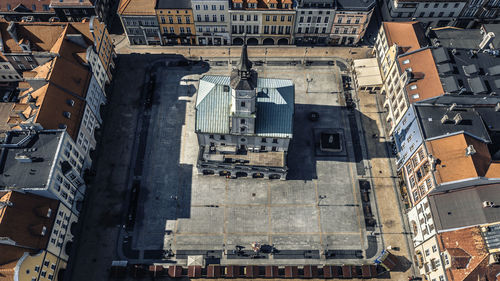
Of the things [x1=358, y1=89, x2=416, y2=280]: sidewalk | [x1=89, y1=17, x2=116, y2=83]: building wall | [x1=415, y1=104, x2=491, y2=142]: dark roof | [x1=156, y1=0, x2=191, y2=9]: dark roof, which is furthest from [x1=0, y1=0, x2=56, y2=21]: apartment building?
[x1=415, y1=104, x2=491, y2=142]: dark roof

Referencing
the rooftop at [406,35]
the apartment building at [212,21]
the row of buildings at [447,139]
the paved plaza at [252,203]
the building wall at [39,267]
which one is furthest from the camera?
the apartment building at [212,21]

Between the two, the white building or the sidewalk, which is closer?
the sidewalk

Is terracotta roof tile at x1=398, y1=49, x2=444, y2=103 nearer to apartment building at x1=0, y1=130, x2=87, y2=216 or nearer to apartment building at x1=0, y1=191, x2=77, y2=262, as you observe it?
apartment building at x1=0, y1=130, x2=87, y2=216

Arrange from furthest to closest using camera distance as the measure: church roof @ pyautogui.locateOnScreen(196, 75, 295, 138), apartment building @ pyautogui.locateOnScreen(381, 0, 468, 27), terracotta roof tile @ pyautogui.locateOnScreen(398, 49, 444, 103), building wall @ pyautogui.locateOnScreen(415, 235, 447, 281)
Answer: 1. apartment building @ pyautogui.locateOnScreen(381, 0, 468, 27)
2. terracotta roof tile @ pyautogui.locateOnScreen(398, 49, 444, 103)
3. church roof @ pyautogui.locateOnScreen(196, 75, 295, 138)
4. building wall @ pyautogui.locateOnScreen(415, 235, 447, 281)

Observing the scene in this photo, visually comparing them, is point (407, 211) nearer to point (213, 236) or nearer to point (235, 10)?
point (213, 236)

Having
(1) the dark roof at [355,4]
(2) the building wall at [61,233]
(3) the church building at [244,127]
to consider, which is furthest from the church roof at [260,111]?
(1) the dark roof at [355,4]

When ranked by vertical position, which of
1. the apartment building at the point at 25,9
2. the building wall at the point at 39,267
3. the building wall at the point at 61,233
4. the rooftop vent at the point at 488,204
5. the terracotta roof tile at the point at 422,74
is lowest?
the building wall at the point at 39,267

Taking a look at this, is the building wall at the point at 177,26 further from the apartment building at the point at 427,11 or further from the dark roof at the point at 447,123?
the dark roof at the point at 447,123
